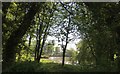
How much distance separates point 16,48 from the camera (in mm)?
9094

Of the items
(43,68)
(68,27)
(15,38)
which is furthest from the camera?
(68,27)

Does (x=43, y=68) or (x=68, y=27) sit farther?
(x=68, y=27)

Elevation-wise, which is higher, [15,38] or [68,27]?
[68,27]

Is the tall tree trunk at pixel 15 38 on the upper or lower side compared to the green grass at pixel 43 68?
upper

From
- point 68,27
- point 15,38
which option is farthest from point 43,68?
point 68,27

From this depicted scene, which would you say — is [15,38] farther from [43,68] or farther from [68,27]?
[68,27]

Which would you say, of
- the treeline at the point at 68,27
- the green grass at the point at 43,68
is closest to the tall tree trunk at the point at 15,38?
the treeline at the point at 68,27

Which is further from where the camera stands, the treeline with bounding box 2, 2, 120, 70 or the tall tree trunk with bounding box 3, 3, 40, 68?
the tall tree trunk with bounding box 3, 3, 40, 68

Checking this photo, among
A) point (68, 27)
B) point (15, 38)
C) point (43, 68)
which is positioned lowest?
point (43, 68)

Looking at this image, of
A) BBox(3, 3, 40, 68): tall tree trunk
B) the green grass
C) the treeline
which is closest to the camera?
the treeline

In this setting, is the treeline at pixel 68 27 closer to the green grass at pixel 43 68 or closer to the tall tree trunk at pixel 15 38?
the tall tree trunk at pixel 15 38

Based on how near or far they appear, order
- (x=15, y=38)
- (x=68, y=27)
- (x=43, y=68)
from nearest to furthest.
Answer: (x=43, y=68) < (x=15, y=38) < (x=68, y=27)

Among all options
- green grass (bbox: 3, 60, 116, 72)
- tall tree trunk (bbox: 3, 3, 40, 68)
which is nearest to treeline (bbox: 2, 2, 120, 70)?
tall tree trunk (bbox: 3, 3, 40, 68)

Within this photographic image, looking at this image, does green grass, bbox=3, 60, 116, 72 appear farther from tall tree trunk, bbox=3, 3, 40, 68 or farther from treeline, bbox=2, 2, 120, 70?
tall tree trunk, bbox=3, 3, 40, 68
